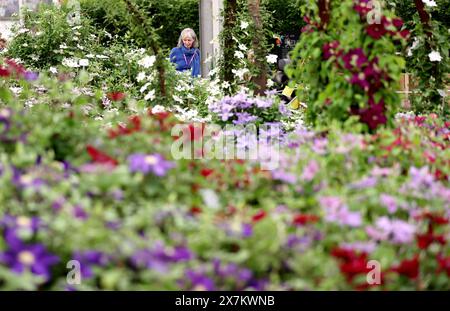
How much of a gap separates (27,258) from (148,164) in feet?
1.72

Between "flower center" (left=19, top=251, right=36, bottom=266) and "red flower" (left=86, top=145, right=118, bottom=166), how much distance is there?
450 millimetres

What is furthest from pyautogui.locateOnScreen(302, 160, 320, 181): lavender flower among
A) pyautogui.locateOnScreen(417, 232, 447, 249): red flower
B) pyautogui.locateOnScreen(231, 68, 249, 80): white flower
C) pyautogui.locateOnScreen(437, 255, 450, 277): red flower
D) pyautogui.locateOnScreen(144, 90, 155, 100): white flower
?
pyautogui.locateOnScreen(231, 68, 249, 80): white flower

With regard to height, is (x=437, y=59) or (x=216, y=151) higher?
(x=437, y=59)

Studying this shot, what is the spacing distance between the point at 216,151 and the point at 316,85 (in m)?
0.88

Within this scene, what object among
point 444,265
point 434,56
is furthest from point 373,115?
point 434,56

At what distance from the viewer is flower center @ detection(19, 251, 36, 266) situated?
6.18 feet

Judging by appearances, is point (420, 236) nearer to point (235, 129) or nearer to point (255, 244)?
point (255, 244)

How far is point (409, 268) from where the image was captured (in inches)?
78.6

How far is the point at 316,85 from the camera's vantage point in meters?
3.72

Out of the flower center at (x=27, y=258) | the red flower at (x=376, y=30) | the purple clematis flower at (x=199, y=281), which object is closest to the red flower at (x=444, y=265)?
the purple clematis flower at (x=199, y=281)

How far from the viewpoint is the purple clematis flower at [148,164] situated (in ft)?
7.32

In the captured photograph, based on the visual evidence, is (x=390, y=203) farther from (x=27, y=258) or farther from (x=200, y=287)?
(x=27, y=258)
